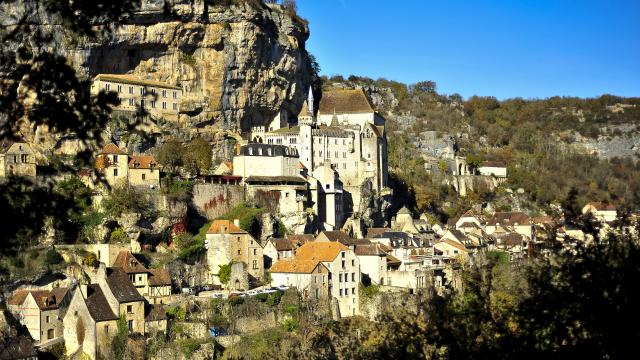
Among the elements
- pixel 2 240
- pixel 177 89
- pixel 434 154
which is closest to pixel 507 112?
pixel 434 154

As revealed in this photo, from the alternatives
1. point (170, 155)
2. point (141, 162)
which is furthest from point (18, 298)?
point (170, 155)

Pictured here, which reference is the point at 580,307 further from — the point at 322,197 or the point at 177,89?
the point at 177,89

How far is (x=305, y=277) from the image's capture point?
4828cm

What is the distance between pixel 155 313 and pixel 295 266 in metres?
9.24

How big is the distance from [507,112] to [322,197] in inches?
2908

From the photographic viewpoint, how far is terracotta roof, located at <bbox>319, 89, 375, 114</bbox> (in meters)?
76.2

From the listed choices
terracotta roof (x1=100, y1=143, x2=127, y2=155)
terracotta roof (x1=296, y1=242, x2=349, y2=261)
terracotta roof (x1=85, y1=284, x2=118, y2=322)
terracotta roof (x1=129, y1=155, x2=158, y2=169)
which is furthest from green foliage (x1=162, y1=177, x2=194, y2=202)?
terracotta roof (x1=85, y1=284, x2=118, y2=322)

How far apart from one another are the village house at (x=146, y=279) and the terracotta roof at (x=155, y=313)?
90cm

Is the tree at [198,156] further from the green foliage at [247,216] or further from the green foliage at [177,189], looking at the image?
the green foliage at [247,216]

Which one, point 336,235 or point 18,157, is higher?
point 18,157

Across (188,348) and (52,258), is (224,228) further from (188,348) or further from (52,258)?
(188,348)

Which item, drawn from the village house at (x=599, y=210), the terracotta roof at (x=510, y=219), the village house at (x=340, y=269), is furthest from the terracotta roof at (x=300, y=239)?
the terracotta roof at (x=510, y=219)

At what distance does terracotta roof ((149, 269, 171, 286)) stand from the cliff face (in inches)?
772

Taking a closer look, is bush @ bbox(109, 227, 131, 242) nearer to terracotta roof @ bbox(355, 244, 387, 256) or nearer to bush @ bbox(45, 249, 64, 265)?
bush @ bbox(45, 249, 64, 265)
